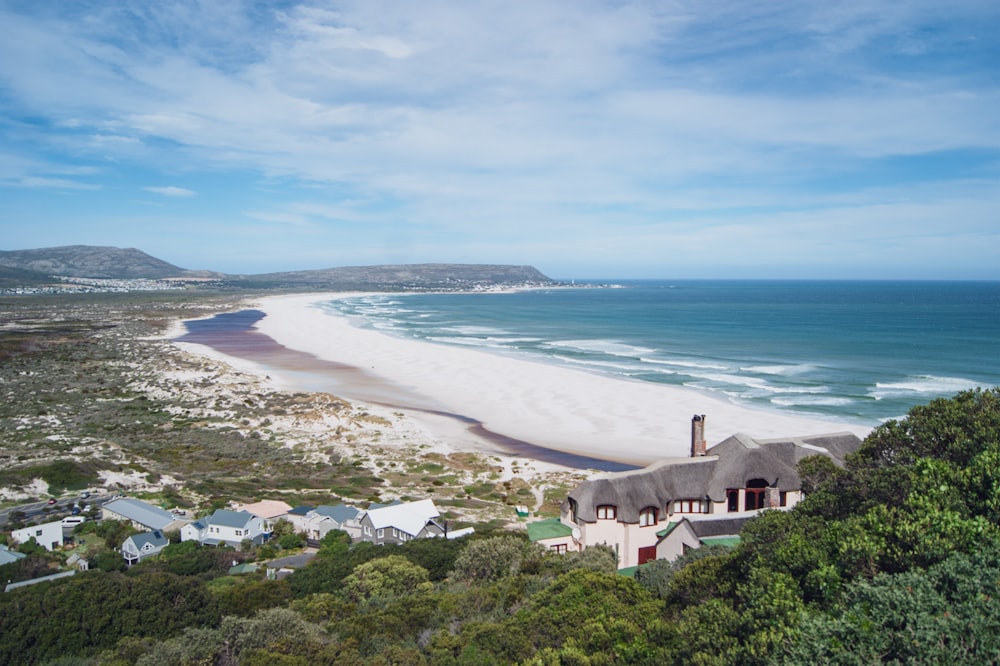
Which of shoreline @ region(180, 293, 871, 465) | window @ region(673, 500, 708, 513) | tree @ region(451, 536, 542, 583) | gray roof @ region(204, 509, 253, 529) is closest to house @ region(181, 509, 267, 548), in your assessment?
gray roof @ region(204, 509, 253, 529)

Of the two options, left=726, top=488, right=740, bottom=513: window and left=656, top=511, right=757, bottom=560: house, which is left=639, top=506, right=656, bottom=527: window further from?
left=726, top=488, right=740, bottom=513: window

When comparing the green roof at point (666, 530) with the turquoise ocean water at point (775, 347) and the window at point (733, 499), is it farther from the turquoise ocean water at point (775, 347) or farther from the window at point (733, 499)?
the turquoise ocean water at point (775, 347)

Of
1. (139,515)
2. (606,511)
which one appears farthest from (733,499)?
(139,515)

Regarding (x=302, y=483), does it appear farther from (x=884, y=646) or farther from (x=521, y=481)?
(x=884, y=646)

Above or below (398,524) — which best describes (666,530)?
above

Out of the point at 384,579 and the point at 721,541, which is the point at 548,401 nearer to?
the point at 721,541
